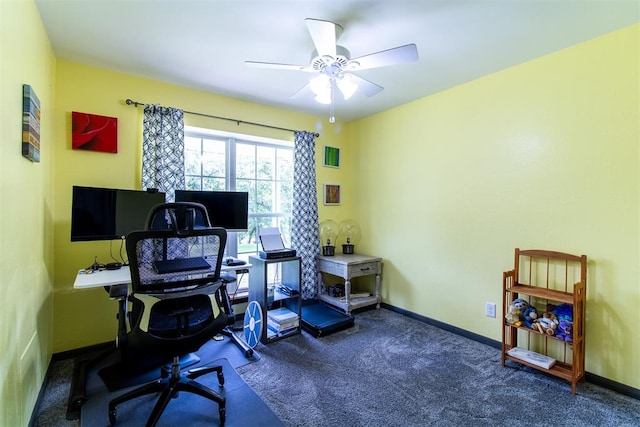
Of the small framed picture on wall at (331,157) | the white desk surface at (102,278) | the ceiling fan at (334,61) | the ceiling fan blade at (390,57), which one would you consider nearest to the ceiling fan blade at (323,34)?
the ceiling fan at (334,61)

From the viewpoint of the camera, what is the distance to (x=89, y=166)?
8.16 feet

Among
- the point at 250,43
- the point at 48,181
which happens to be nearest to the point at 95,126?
the point at 48,181

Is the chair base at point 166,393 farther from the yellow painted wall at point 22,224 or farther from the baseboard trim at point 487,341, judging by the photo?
the baseboard trim at point 487,341

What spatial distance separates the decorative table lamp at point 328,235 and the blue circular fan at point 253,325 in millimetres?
1286

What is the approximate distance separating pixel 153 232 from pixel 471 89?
2.86m

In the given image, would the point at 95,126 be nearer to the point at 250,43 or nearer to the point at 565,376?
the point at 250,43

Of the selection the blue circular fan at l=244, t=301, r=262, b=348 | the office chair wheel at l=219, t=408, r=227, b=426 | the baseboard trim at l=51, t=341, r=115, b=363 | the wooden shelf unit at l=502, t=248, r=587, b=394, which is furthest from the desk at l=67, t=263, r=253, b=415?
the wooden shelf unit at l=502, t=248, r=587, b=394

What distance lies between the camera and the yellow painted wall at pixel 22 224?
129 cm

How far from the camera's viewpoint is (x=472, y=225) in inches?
110

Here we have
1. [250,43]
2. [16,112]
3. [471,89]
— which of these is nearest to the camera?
[16,112]

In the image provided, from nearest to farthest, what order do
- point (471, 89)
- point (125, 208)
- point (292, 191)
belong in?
point (125, 208), point (471, 89), point (292, 191)

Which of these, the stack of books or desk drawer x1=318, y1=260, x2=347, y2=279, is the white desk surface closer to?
the stack of books

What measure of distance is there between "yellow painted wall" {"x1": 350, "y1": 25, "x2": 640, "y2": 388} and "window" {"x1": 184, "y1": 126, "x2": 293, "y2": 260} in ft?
3.83

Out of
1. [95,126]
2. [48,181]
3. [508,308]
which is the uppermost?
[95,126]
